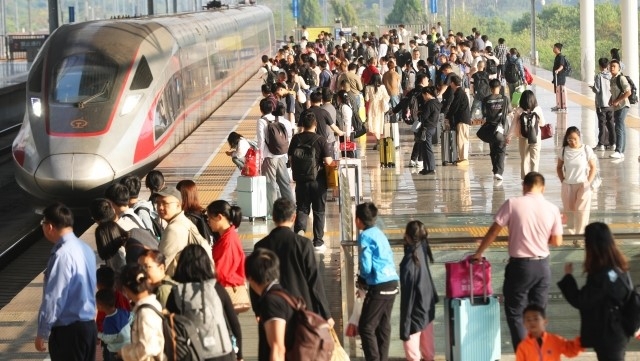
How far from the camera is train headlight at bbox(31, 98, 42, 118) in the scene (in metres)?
21.0

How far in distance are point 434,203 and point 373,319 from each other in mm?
8908

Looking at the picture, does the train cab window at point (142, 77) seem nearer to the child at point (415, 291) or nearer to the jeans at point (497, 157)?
the jeans at point (497, 157)

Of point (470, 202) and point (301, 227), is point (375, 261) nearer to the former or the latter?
point (301, 227)

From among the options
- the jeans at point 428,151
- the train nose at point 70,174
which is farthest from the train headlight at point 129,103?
the jeans at point 428,151

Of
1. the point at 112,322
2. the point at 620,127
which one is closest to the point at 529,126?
the point at 620,127

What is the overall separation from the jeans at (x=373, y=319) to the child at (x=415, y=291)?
0.40ft

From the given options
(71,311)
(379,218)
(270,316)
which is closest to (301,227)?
(379,218)

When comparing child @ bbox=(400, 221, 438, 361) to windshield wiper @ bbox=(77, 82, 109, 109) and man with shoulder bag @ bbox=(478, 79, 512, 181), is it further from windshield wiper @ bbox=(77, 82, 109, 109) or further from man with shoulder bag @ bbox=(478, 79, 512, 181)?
windshield wiper @ bbox=(77, 82, 109, 109)

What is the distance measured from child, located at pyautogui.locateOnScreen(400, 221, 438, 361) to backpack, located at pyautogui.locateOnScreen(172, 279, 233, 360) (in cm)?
243

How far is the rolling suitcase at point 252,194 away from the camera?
56.6 ft

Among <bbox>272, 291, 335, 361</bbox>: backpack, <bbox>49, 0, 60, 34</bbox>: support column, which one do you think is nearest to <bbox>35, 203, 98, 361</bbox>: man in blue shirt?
<bbox>272, 291, 335, 361</bbox>: backpack

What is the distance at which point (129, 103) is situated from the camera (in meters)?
21.3

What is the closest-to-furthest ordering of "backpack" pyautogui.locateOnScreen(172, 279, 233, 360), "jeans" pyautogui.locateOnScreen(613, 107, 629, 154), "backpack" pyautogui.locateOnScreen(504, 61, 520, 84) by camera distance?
"backpack" pyautogui.locateOnScreen(172, 279, 233, 360), "jeans" pyautogui.locateOnScreen(613, 107, 629, 154), "backpack" pyautogui.locateOnScreen(504, 61, 520, 84)

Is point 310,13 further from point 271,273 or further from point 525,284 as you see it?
point 271,273
